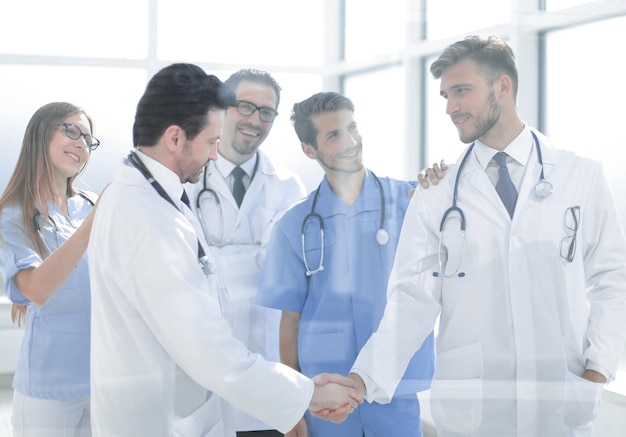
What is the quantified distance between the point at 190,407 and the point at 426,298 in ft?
2.38

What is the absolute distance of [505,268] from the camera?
6.26ft

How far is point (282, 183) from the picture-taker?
1912 mm

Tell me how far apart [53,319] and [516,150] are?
1.35 m

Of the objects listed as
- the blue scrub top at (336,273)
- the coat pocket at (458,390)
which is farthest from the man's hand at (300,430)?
the coat pocket at (458,390)

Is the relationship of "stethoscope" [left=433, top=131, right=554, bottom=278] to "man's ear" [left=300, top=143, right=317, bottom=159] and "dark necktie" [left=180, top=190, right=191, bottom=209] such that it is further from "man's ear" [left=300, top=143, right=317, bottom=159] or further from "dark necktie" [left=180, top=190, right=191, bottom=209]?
"dark necktie" [left=180, top=190, right=191, bottom=209]

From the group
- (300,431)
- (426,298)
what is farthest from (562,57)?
(300,431)

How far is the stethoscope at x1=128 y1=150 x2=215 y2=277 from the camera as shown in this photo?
5.07ft

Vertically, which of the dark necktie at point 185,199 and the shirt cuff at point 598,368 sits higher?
the dark necktie at point 185,199

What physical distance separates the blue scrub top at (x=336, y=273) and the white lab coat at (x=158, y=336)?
9.2 inches

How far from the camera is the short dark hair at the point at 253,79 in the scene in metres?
1.86

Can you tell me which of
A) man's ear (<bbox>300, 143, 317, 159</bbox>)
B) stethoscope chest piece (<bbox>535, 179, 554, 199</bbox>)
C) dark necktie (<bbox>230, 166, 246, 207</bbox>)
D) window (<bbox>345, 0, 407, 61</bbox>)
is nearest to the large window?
stethoscope chest piece (<bbox>535, 179, 554, 199</bbox>)

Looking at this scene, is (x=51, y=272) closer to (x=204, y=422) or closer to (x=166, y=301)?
(x=166, y=301)

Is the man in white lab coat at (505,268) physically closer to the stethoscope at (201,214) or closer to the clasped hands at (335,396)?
the clasped hands at (335,396)

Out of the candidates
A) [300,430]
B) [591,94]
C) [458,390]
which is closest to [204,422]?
[300,430]
